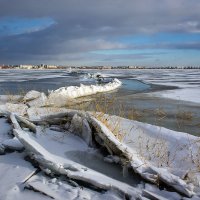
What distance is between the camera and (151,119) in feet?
32.3

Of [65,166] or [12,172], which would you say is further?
[65,166]

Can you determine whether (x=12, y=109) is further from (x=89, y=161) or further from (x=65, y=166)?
(x=65, y=166)

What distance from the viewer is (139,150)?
582 centimetres

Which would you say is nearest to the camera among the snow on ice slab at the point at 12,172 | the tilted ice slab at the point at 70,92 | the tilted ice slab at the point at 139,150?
the snow on ice slab at the point at 12,172

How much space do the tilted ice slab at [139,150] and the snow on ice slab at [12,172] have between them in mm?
211

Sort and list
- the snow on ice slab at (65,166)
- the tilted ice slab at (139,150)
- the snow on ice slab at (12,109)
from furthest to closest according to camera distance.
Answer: the snow on ice slab at (12,109)
the tilted ice slab at (139,150)
the snow on ice slab at (65,166)

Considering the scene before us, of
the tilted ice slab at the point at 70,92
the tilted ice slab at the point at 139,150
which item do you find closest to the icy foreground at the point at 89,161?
the tilted ice slab at the point at 139,150

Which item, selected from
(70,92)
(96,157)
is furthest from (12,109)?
(70,92)

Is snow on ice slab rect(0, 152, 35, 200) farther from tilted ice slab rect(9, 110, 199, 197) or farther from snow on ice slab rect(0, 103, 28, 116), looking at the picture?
snow on ice slab rect(0, 103, 28, 116)

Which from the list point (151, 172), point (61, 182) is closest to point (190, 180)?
point (151, 172)

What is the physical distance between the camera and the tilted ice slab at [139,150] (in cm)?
442

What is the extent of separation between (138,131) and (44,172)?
9.88 ft

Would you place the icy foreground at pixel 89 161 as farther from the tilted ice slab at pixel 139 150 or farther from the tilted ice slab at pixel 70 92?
the tilted ice slab at pixel 70 92

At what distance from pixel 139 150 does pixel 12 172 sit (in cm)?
225
